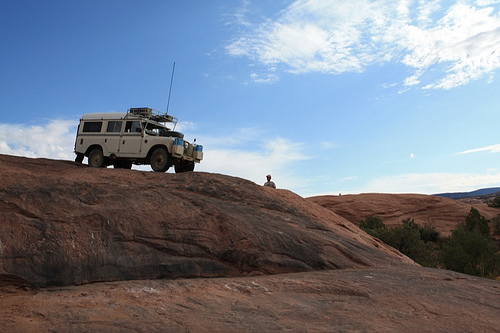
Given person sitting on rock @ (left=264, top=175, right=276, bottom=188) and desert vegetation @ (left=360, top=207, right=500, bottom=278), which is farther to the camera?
desert vegetation @ (left=360, top=207, right=500, bottom=278)

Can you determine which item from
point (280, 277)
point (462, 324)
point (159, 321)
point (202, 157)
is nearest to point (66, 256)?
point (159, 321)

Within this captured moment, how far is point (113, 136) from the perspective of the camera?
45.3ft

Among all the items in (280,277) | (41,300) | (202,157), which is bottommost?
(41,300)

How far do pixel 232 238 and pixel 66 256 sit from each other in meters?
2.84

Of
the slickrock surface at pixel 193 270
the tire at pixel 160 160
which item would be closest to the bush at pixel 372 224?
the tire at pixel 160 160

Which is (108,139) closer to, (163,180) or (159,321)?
(163,180)

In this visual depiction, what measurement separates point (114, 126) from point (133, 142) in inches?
47.4

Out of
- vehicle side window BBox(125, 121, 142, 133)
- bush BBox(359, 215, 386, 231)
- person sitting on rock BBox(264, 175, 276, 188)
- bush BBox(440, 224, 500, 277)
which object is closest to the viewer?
person sitting on rock BBox(264, 175, 276, 188)

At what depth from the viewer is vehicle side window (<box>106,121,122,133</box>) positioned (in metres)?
13.9

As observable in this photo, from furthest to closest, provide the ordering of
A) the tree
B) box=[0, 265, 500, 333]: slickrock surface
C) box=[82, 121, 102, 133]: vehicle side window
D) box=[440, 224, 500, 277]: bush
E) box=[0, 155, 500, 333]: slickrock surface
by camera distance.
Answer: the tree < box=[440, 224, 500, 277]: bush < box=[82, 121, 102, 133]: vehicle side window < box=[0, 155, 500, 333]: slickrock surface < box=[0, 265, 500, 333]: slickrock surface

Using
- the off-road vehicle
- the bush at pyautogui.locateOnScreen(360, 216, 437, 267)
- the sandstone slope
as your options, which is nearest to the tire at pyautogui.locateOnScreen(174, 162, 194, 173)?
the off-road vehicle

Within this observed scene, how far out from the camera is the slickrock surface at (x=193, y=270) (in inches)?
181

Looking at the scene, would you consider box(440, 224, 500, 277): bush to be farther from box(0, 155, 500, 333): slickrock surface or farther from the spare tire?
the spare tire

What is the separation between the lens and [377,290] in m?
6.00
